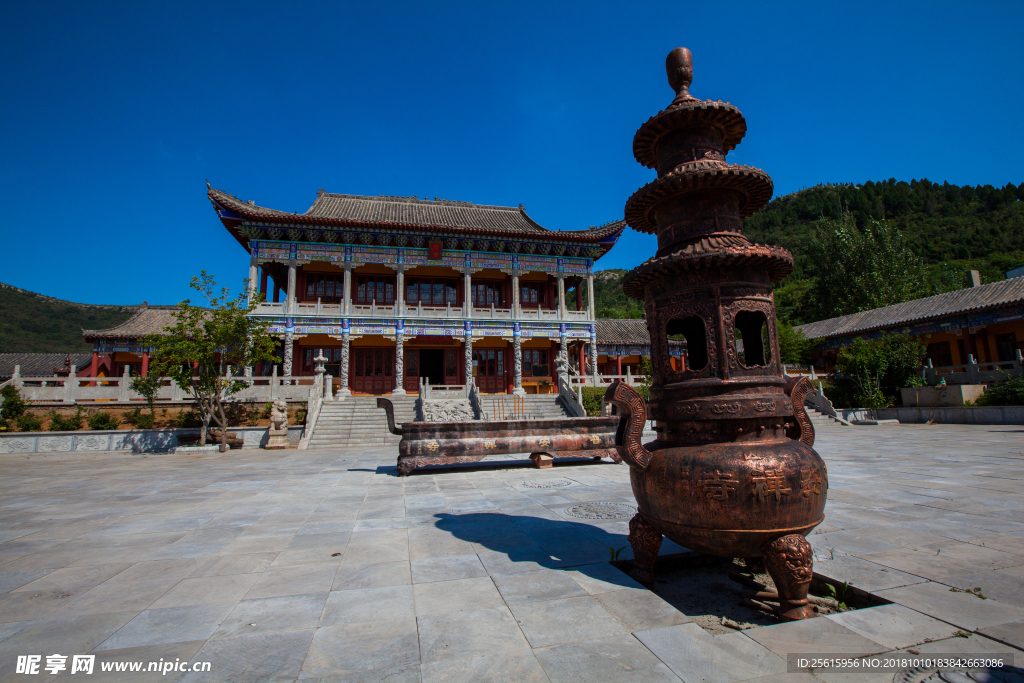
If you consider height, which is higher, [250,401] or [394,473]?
[250,401]

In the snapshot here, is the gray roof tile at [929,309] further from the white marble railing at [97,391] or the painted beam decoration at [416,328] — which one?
the white marble railing at [97,391]

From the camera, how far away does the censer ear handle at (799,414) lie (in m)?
3.16

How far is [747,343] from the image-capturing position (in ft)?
13.3

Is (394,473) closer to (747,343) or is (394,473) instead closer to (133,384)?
(747,343)

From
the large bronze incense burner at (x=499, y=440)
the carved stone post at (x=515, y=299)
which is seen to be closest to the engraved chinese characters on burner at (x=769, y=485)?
the large bronze incense burner at (x=499, y=440)

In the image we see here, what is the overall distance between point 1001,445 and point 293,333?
74.1ft

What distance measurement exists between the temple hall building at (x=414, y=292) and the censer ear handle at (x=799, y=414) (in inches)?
710

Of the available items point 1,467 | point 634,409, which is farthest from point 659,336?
point 1,467

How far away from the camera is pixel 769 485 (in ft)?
8.80

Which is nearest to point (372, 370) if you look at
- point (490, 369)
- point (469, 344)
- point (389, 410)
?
point (469, 344)

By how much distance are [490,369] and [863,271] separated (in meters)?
30.9

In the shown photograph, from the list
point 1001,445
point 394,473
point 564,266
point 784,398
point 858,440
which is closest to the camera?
point 784,398

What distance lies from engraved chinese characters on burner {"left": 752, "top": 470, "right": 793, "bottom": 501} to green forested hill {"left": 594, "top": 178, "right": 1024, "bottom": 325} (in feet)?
117

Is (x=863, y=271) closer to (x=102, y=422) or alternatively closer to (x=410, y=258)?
(x=410, y=258)
